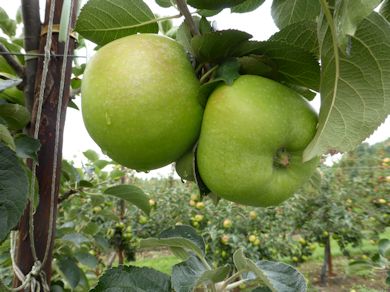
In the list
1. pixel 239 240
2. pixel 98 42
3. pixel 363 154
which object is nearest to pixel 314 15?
pixel 98 42

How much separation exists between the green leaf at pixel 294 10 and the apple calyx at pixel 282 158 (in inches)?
7.8

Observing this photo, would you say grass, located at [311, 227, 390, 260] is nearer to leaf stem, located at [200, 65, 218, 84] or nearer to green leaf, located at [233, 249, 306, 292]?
green leaf, located at [233, 249, 306, 292]

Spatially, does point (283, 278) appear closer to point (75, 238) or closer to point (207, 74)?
point (207, 74)

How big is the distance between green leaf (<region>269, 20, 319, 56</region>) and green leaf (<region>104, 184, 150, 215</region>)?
0.68 metres

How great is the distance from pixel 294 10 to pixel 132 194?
68 cm

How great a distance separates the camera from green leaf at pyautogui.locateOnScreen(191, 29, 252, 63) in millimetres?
464

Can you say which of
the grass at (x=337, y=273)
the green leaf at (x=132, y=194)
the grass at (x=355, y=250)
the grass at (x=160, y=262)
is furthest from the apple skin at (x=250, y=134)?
the grass at (x=355, y=250)

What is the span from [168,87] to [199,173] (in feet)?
0.39

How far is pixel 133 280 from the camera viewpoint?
0.60m

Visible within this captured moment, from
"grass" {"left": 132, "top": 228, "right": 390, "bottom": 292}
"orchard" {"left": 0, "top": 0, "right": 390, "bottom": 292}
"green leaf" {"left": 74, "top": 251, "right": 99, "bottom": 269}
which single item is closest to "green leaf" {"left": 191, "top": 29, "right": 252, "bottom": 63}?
"orchard" {"left": 0, "top": 0, "right": 390, "bottom": 292}

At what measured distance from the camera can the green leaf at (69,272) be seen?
106cm

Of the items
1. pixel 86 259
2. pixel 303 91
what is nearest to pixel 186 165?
pixel 303 91

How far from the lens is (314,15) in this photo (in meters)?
0.57

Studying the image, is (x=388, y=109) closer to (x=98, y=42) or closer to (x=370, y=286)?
(x=98, y=42)
